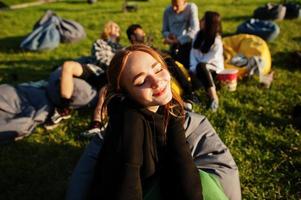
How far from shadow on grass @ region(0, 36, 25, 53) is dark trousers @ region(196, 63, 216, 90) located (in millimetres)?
4741

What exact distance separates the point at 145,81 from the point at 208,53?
351 cm

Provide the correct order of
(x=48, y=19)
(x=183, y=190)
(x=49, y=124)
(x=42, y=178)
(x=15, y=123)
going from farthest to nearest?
(x=48, y=19), (x=49, y=124), (x=15, y=123), (x=42, y=178), (x=183, y=190)

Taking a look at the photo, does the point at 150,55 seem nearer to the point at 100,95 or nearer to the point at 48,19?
the point at 100,95

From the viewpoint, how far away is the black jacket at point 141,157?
7.82 ft

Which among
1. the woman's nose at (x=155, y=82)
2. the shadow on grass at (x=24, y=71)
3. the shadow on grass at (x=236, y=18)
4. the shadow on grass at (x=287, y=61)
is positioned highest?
the woman's nose at (x=155, y=82)

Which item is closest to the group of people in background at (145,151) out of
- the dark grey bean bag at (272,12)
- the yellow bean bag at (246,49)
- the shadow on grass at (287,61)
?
the yellow bean bag at (246,49)

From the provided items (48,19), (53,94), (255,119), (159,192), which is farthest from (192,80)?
(48,19)

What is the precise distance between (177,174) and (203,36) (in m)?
3.72

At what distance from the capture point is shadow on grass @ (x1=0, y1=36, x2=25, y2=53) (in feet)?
28.6

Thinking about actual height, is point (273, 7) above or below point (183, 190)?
below

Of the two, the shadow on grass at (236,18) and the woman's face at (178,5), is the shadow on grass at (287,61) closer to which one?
the woman's face at (178,5)

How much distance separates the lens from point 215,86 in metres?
6.03

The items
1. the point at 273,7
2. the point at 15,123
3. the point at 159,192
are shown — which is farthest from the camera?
the point at 273,7

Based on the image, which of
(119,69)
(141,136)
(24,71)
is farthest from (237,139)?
(24,71)
